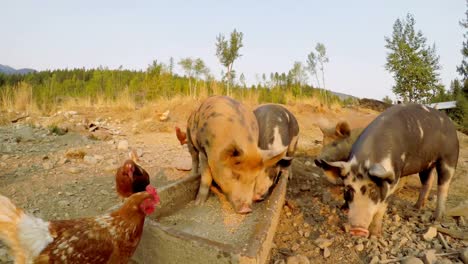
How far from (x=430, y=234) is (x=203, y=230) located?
9.20 feet

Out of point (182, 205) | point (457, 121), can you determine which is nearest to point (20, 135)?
point (182, 205)

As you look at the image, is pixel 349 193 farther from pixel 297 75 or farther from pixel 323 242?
pixel 297 75

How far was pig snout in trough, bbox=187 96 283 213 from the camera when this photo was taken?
3967 millimetres

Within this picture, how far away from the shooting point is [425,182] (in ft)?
16.5

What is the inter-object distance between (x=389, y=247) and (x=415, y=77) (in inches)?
491

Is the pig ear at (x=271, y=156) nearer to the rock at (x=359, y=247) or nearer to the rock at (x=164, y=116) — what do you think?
the rock at (x=359, y=247)

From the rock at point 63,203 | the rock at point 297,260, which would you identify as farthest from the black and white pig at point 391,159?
the rock at point 63,203

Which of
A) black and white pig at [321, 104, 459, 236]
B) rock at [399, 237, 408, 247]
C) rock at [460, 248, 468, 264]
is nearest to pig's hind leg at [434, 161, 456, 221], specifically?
black and white pig at [321, 104, 459, 236]

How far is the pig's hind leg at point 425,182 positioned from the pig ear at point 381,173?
1586mm

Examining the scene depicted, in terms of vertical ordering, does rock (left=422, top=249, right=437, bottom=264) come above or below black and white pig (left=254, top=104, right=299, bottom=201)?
below

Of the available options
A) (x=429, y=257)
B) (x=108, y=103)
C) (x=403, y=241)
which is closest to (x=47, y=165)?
(x=403, y=241)

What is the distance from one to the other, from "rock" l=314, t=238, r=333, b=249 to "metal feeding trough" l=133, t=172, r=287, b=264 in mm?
556

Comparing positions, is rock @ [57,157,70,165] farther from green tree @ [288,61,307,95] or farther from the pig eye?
green tree @ [288,61,307,95]

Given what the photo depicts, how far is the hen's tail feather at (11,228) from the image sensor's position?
224cm
